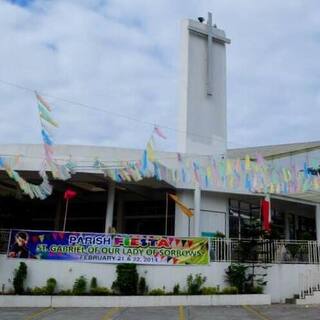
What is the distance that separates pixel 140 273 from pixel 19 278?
3961mm

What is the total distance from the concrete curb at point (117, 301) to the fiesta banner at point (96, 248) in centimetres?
146

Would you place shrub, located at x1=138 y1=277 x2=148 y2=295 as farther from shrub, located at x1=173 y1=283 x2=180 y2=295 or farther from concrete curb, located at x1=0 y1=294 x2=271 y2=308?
shrub, located at x1=173 y1=283 x2=180 y2=295

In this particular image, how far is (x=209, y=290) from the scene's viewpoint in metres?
16.6

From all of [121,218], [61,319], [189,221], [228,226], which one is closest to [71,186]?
[121,218]

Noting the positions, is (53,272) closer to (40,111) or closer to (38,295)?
(38,295)

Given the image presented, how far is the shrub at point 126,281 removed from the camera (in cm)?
1616

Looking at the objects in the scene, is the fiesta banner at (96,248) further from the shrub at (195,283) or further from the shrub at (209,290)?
the shrub at (209,290)

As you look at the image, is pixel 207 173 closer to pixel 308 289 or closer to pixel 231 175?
pixel 231 175

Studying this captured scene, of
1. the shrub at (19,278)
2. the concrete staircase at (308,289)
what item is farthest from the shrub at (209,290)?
the shrub at (19,278)

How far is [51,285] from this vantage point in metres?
16.0

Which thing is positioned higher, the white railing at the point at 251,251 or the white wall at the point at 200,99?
the white wall at the point at 200,99

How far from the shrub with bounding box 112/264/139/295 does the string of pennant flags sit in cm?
323

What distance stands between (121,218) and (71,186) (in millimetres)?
3567

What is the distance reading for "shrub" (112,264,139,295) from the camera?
16.2 meters
